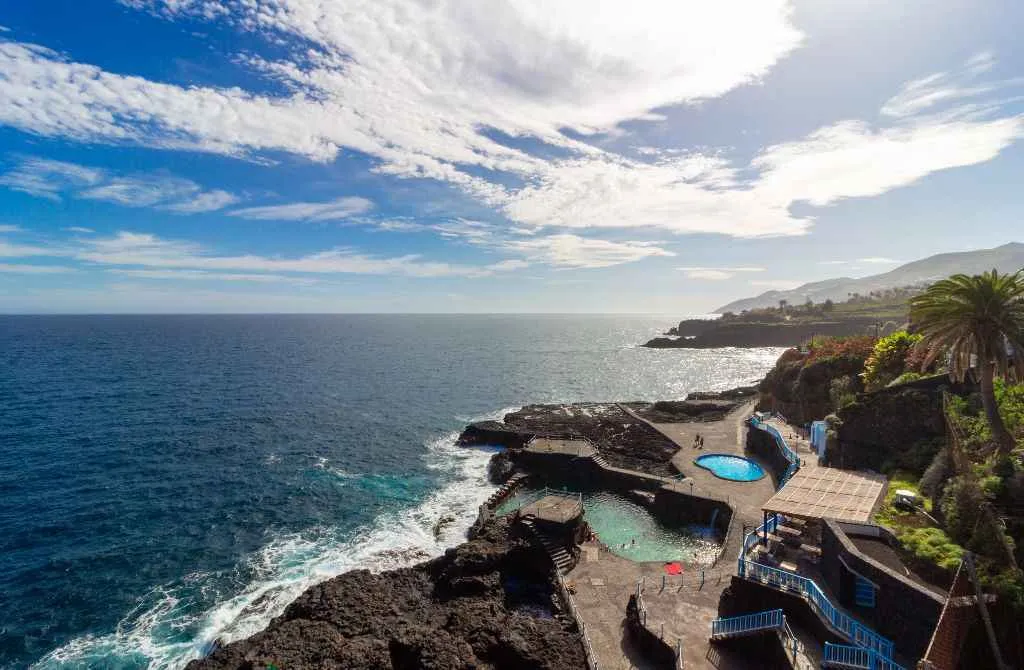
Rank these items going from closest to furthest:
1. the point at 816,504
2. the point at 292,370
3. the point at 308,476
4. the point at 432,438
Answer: the point at 816,504 < the point at 308,476 < the point at 432,438 < the point at 292,370

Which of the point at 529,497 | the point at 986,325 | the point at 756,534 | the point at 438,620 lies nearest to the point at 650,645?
the point at 756,534

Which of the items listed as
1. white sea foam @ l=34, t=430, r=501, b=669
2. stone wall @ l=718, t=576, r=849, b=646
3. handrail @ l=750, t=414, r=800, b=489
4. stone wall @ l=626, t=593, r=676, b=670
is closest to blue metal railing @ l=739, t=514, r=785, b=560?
stone wall @ l=718, t=576, r=849, b=646

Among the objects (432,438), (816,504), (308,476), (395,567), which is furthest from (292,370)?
(816,504)

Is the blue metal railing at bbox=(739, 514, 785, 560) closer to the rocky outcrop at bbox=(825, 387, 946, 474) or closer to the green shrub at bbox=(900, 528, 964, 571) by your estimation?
the green shrub at bbox=(900, 528, 964, 571)

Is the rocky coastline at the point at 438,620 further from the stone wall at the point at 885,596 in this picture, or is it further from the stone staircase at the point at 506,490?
the stone wall at the point at 885,596

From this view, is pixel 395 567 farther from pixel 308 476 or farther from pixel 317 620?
pixel 308 476

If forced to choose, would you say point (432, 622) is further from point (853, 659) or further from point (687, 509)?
point (687, 509)

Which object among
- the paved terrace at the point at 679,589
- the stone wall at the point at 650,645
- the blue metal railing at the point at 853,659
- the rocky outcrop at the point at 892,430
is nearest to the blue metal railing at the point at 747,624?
the paved terrace at the point at 679,589
